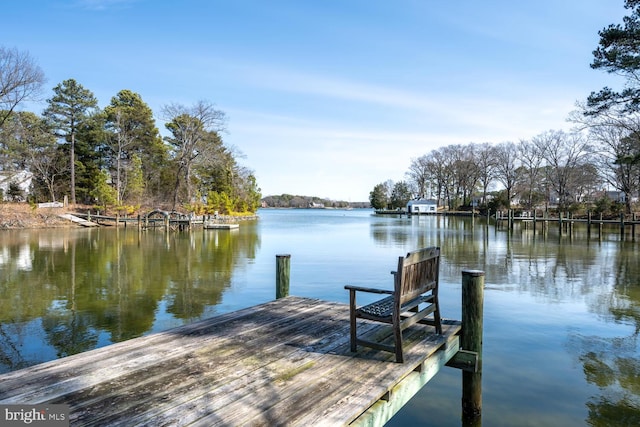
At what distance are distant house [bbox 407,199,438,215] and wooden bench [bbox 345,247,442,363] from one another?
7937 cm

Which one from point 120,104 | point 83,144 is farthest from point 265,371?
point 120,104

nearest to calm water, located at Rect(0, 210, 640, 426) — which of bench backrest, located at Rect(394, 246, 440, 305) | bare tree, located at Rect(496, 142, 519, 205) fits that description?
bench backrest, located at Rect(394, 246, 440, 305)

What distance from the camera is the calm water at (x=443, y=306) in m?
4.85

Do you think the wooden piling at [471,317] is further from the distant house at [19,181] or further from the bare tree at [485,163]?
the bare tree at [485,163]

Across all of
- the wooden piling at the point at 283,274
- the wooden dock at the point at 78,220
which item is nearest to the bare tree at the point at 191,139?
the wooden dock at the point at 78,220

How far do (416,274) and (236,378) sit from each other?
2012mm

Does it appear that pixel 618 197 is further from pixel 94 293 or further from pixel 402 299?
pixel 402 299

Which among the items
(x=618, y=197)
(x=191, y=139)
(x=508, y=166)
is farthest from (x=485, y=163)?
(x=191, y=139)

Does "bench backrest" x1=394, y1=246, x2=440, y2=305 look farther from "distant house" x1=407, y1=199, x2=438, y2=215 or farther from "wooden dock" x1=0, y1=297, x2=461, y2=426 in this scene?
"distant house" x1=407, y1=199, x2=438, y2=215

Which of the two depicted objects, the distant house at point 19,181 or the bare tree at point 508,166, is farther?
the bare tree at point 508,166

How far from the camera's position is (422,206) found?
8544 centimetres

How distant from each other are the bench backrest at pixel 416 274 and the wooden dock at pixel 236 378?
0.56 metres

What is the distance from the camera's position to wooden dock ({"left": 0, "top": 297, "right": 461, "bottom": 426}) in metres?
2.83

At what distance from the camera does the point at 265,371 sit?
3.57 m
